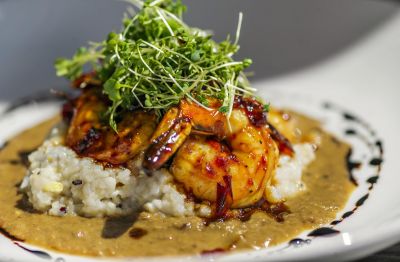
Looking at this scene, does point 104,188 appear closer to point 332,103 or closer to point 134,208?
point 134,208

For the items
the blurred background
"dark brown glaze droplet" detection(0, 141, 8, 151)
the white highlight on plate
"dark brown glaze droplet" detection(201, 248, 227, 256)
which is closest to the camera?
the white highlight on plate

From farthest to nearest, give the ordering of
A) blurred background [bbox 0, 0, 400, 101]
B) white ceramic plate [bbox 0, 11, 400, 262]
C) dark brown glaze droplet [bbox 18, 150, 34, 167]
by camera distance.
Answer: blurred background [bbox 0, 0, 400, 101] → dark brown glaze droplet [bbox 18, 150, 34, 167] → white ceramic plate [bbox 0, 11, 400, 262]

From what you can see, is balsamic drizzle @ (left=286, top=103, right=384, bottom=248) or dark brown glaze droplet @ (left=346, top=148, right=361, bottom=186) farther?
dark brown glaze droplet @ (left=346, top=148, right=361, bottom=186)

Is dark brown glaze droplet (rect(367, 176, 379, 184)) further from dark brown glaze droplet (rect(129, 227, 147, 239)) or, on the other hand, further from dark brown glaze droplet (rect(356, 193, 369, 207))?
dark brown glaze droplet (rect(129, 227, 147, 239))

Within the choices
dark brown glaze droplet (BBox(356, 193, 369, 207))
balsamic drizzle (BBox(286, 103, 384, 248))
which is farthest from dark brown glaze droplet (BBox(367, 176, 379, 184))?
dark brown glaze droplet (BBox(356, 193, 369, 207))

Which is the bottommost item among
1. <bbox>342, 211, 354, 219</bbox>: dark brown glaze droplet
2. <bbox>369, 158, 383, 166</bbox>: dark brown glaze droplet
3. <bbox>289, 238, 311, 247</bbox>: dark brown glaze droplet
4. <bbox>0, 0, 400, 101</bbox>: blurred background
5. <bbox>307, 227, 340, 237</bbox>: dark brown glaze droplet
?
<bbox>289, 238, 311, 247</bbox>: dark brown glaze droplet

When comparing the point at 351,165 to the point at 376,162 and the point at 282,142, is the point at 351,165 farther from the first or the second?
the point at 282,142

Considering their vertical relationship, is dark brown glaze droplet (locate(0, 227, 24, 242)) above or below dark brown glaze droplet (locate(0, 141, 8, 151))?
below
